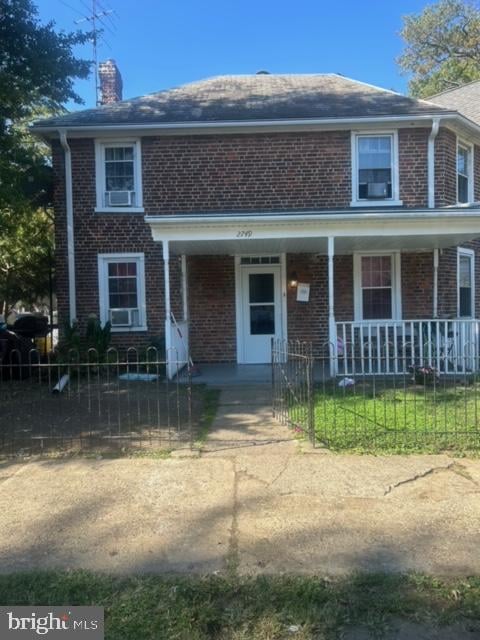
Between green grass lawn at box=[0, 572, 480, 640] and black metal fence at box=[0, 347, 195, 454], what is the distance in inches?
119

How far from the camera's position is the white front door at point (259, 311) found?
13164 millimetres

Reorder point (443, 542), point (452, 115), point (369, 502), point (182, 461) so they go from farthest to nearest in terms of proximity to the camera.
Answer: point (452, 115), point (182, 461), point (369, 502), point (443, 542)

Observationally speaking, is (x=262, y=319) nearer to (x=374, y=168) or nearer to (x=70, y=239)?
(x=374, y=168)

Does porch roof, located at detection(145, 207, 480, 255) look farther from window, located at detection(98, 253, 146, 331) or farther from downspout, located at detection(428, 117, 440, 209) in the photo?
window, located at detection(98, 253, 146, 331)

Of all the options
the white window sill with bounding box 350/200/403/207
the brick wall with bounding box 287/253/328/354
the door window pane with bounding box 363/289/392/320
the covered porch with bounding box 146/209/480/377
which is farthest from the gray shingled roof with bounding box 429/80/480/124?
the brick wall with bounding box 287/253/328/354

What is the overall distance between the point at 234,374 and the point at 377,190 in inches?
217

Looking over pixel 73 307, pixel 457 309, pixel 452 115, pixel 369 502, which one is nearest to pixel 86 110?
pixel 73 307

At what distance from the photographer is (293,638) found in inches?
113

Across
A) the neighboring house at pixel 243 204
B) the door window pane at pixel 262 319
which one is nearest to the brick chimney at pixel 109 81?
the neighboring house at pixel 243 204

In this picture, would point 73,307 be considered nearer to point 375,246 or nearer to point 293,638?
point 375,246

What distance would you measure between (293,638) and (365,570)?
838mm

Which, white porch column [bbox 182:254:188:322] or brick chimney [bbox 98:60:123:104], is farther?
brick chimney [bbox 98:60:123:104]

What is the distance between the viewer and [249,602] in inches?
126

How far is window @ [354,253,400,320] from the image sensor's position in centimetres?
1305
